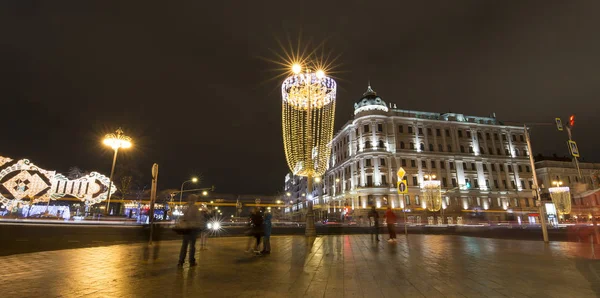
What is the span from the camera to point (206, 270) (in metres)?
6.66

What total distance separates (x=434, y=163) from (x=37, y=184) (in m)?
61.3

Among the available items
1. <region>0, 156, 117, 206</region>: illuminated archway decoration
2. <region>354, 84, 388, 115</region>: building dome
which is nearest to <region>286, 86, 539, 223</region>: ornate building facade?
<region>354, 84, 388, 115</region>: building dome

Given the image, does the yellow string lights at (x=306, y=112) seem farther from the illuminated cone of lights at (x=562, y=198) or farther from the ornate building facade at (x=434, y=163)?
the ornate building facade at (x=434, y=163)

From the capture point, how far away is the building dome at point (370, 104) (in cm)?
6025

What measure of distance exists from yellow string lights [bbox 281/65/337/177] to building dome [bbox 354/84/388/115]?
40.0m

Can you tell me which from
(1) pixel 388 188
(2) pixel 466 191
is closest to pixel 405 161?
(1) pixel 388 188

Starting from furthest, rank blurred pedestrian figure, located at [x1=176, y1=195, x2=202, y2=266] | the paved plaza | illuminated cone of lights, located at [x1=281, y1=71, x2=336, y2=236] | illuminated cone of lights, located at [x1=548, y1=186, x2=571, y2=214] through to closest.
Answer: illuminated cone of lights, located at [x1=548, y1=186, x2=571, y2=214] → illuminated cone of lights, located at [x1=281, y1=71, x2=336, y2=236] → blurred pedestrian figure, located at [x1=176, y1=195, x2=202, y2=266] → the paved plaza

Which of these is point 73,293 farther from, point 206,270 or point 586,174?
point 586,174

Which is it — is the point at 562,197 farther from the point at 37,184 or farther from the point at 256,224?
the point at 37,184

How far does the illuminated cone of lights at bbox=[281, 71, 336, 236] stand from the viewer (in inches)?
728

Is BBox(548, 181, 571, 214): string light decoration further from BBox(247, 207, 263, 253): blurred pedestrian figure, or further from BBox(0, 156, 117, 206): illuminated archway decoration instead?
BBox(0, 156, 117, 206): illuminated archway decoration

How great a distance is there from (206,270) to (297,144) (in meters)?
14.9

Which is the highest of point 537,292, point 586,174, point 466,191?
point 586,174

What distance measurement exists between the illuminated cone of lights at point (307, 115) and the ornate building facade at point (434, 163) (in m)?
31.9
